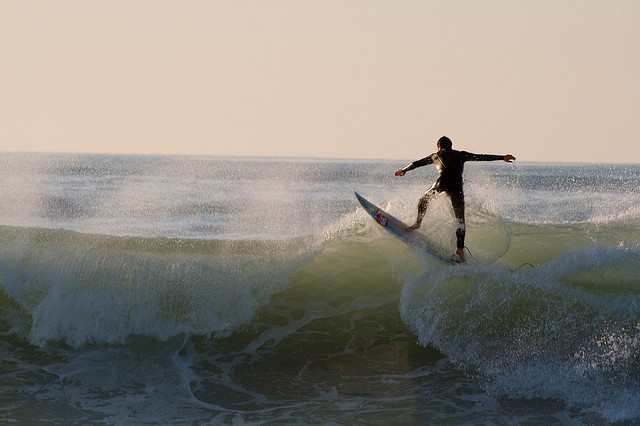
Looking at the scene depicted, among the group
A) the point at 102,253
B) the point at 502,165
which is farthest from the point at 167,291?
the point at 502,165

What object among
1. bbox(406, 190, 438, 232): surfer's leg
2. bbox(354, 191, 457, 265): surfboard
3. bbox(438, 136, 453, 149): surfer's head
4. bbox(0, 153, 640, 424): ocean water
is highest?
bbox(438, 136, 453, 149): surfer's head

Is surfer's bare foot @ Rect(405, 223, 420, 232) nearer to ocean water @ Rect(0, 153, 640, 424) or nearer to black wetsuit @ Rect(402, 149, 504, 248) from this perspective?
ocean water @ Rect(0, 153, 640, 424)

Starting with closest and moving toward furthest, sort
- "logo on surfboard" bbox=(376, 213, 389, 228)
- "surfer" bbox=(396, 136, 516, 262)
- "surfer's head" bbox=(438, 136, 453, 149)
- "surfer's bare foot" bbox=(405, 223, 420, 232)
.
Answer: "surfer" bbox=(396, 136, 516, 262) < "surfer's head" bbox=(438, 136, 453, 149) < "surfer's bare foot" bbox=(405, 223, 420, 232) < "logo on surfboard" bbox=(376, 213, 389, 228)

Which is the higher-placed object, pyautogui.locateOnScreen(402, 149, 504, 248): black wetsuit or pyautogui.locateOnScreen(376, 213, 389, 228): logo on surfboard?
pyautogui.locateOnScreen(402, 149, 504, 248): black wetsuit

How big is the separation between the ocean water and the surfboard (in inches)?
5.2

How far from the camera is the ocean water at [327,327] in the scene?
7.31 m

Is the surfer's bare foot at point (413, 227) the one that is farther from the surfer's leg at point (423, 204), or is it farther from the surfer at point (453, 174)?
the surfer at point (453, 174)

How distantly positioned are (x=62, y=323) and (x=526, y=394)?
6191 millimetres

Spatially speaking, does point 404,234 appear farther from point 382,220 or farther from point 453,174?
point 453,174

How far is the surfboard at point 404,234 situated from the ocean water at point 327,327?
131mm

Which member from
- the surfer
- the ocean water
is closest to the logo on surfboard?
the ocean water

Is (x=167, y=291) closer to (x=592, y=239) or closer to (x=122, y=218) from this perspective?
(x=592, y=239)

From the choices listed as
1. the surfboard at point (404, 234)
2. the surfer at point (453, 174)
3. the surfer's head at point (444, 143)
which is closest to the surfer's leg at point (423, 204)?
the surfer at point (453, 174)

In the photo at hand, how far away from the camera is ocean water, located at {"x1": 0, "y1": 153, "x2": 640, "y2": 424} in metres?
7.31
